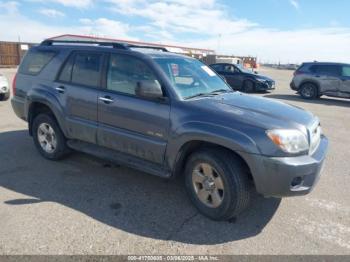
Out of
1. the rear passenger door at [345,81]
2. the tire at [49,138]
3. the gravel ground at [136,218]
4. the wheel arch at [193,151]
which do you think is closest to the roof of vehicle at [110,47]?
the tire at [49,138]

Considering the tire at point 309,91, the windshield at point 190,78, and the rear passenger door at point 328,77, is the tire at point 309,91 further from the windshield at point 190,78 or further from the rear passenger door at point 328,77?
the windshield at point 190,78

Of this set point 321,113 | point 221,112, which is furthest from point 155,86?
point 321,113

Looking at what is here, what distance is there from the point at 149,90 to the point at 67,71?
174cm

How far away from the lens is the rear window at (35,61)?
477 centimetres

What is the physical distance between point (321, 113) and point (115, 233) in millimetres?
9225

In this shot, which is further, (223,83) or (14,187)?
(223,83)

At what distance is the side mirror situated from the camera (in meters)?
3.39

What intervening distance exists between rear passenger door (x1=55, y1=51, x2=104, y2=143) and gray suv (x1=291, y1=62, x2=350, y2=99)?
11995 mm

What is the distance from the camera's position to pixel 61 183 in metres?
4.07

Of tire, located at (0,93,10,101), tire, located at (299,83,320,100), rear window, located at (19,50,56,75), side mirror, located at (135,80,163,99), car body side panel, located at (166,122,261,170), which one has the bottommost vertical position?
tire, located at (0,93,10,101)

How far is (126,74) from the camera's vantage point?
385cm

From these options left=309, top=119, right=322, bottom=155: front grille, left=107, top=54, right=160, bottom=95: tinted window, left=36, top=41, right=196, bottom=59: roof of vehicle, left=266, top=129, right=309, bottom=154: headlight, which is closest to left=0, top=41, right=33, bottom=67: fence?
left=36, top=41, right=196, bottom=59: roof of vehicle

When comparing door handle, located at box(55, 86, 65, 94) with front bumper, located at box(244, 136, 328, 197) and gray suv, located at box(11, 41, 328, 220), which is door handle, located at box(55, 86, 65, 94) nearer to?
gray suv, located at box(11, 41, 328, 220)

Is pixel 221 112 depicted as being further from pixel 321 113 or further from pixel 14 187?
pixel 321 113
